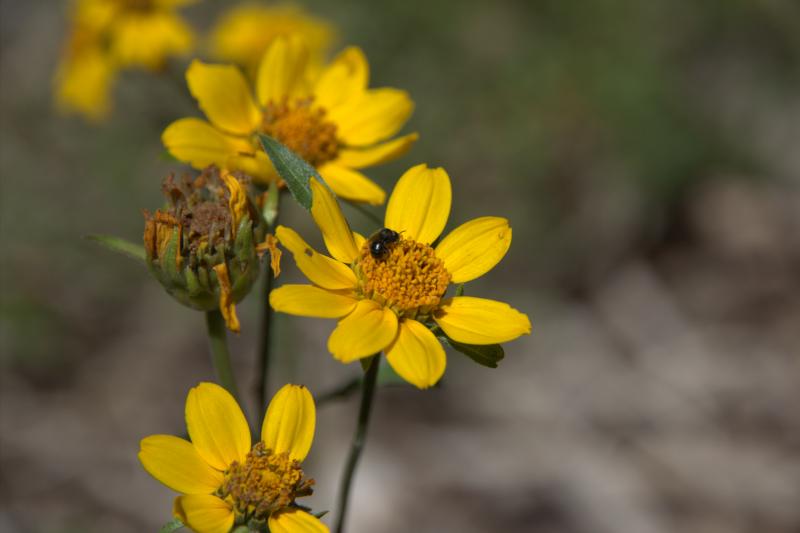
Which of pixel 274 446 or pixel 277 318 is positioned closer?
pixel 274 446

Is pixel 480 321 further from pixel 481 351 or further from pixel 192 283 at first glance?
pixel 192 283

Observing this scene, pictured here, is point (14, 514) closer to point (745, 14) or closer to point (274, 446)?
point (274, 446)

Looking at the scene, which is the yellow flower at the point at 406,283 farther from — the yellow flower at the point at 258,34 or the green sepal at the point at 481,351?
the yellow flower at the point at 258,34

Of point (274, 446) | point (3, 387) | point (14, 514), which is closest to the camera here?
point (274, 446)

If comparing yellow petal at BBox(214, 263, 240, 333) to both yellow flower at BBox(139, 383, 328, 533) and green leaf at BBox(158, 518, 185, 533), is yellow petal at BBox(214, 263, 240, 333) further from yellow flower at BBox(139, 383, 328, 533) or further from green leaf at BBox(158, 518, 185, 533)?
green leaf at BBox(158, 518, 185, 533)

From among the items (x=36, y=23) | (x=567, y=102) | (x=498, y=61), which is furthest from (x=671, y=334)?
(x=36, y=23)

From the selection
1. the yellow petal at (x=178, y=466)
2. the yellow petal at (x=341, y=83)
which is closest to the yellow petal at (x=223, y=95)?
the yellow petal at (x=341, y=83)

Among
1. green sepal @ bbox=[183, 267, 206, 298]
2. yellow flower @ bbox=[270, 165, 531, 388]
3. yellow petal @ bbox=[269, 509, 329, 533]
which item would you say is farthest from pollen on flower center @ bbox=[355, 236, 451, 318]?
yellow petal @ bbox=[269, 509, 329, 533]
